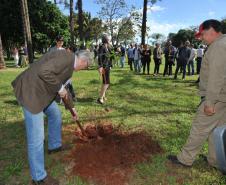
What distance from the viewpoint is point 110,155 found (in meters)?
5.26

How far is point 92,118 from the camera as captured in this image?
7.73 meters

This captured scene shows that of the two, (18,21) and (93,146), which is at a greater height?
(18,21)

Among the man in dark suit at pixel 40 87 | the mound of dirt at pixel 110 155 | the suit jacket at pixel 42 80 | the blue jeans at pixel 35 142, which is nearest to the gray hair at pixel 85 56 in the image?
the man in dark suit at pixel 40 87

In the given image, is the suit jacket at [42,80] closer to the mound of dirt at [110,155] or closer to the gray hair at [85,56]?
the gray hair at [85,56]

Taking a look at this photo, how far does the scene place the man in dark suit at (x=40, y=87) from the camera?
3.95 metres

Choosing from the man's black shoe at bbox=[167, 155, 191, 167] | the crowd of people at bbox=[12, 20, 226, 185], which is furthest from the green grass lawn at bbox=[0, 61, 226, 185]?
the crowd of people at bbox=[12, 20, 226, 185]

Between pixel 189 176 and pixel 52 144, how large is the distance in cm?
238

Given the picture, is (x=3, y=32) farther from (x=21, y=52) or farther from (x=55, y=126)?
(x=55, y=126)

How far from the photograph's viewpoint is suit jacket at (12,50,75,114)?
12.9ft

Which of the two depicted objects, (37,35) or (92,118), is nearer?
(92,118)

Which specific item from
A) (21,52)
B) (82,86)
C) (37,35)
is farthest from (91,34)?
(82,86)

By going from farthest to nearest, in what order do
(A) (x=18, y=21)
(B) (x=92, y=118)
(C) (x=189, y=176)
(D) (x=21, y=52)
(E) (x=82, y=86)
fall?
1. (A) (x=18, y=21)
2. (D) (x=21, y=52)
3. (E) (x=82, y=86)
4. (B) (x=92, y=118)
5. (C) (x=189, y=176)

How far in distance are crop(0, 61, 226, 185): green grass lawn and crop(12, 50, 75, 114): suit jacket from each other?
1330mm

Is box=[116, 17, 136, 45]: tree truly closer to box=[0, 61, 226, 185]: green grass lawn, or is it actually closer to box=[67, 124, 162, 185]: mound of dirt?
box=[0, 61, 226, 185]: green grass lawn
